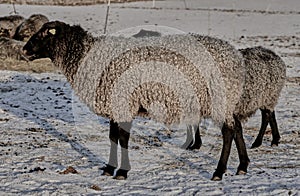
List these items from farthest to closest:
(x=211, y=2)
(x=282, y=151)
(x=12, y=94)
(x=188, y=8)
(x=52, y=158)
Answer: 1. (x=211, y=2)
2. (x=188, y=8)
3. (x=12, y=94)
4. (x=282, y=151)
5. (x=52, y=158)

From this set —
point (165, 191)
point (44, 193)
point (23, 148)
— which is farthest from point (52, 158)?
point (165, 191)

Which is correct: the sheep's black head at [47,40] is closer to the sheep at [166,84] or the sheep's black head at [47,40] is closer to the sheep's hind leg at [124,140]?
the sheep at [166,84]

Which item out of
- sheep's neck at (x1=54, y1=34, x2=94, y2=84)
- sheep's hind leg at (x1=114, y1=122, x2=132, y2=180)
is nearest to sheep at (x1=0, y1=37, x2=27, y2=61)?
sheep's neck at (x1=54, y1=34, x2=94, y2=84)

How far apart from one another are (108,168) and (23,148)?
77.0 inches

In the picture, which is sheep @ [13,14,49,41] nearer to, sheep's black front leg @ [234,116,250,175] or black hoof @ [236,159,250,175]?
sheep's black front leg @ [234,116,250,175]

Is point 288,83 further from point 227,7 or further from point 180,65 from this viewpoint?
point 227,7

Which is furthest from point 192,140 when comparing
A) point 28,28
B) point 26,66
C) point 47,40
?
point 28,28

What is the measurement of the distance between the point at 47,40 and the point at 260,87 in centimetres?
348

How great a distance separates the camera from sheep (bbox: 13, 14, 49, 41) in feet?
69.7

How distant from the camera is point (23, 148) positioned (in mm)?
8602

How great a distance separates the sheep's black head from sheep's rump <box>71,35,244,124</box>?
0.92 m

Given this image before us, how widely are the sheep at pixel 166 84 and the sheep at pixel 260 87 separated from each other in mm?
275

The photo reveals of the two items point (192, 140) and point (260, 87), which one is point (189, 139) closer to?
point (192, 140)

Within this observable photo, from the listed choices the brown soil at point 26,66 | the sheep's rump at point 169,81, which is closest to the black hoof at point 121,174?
the sheep's rump at point 169,81
